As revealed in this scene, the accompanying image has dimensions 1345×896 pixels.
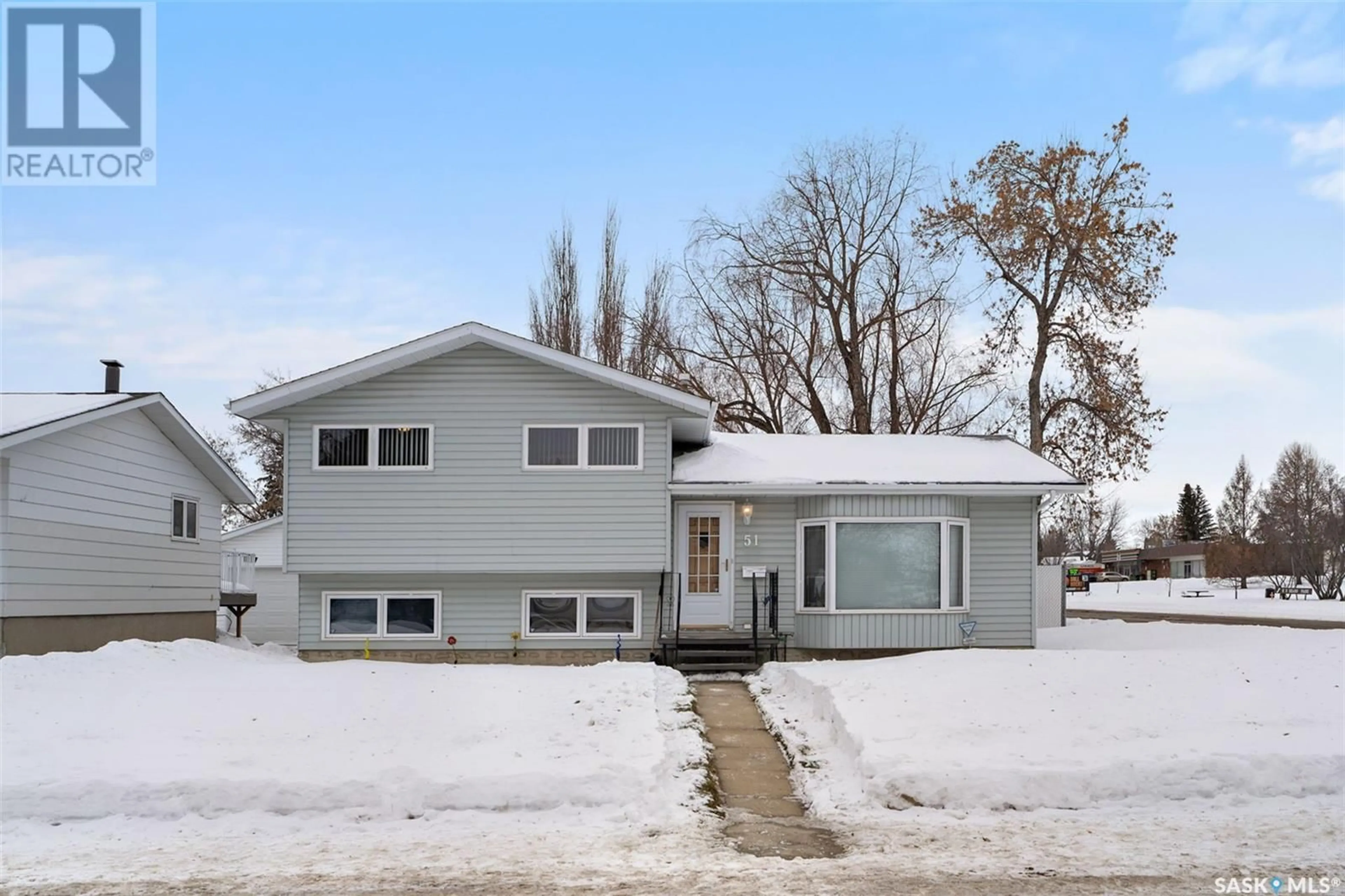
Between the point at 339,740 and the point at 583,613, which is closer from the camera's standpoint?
the point at 339,740

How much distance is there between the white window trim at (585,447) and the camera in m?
17.5

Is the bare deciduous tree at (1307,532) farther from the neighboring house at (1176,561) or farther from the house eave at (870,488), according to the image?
the house eave at (870,488)

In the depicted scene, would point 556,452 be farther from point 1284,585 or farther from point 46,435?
point 1284,585

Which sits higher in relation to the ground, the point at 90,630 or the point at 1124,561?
the point at 90,630

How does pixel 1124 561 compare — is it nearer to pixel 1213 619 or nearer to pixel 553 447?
pixel 1213 619

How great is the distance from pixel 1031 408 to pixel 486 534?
1774cm

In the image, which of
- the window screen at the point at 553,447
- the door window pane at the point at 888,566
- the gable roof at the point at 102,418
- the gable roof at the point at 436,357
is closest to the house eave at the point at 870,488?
the door window pane at the point at 888,566

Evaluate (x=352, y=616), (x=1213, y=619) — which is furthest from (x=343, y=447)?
(x=1213, y=619)

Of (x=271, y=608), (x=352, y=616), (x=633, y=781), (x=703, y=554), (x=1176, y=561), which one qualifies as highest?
(x=703, y=554)

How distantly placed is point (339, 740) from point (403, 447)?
736cm

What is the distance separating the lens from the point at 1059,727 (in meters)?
11.3

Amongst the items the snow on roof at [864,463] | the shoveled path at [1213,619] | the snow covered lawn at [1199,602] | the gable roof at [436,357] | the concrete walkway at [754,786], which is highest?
the gable roof at [436,357]

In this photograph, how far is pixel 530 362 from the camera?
17625mm

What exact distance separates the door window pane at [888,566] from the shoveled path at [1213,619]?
11554 millimetres
